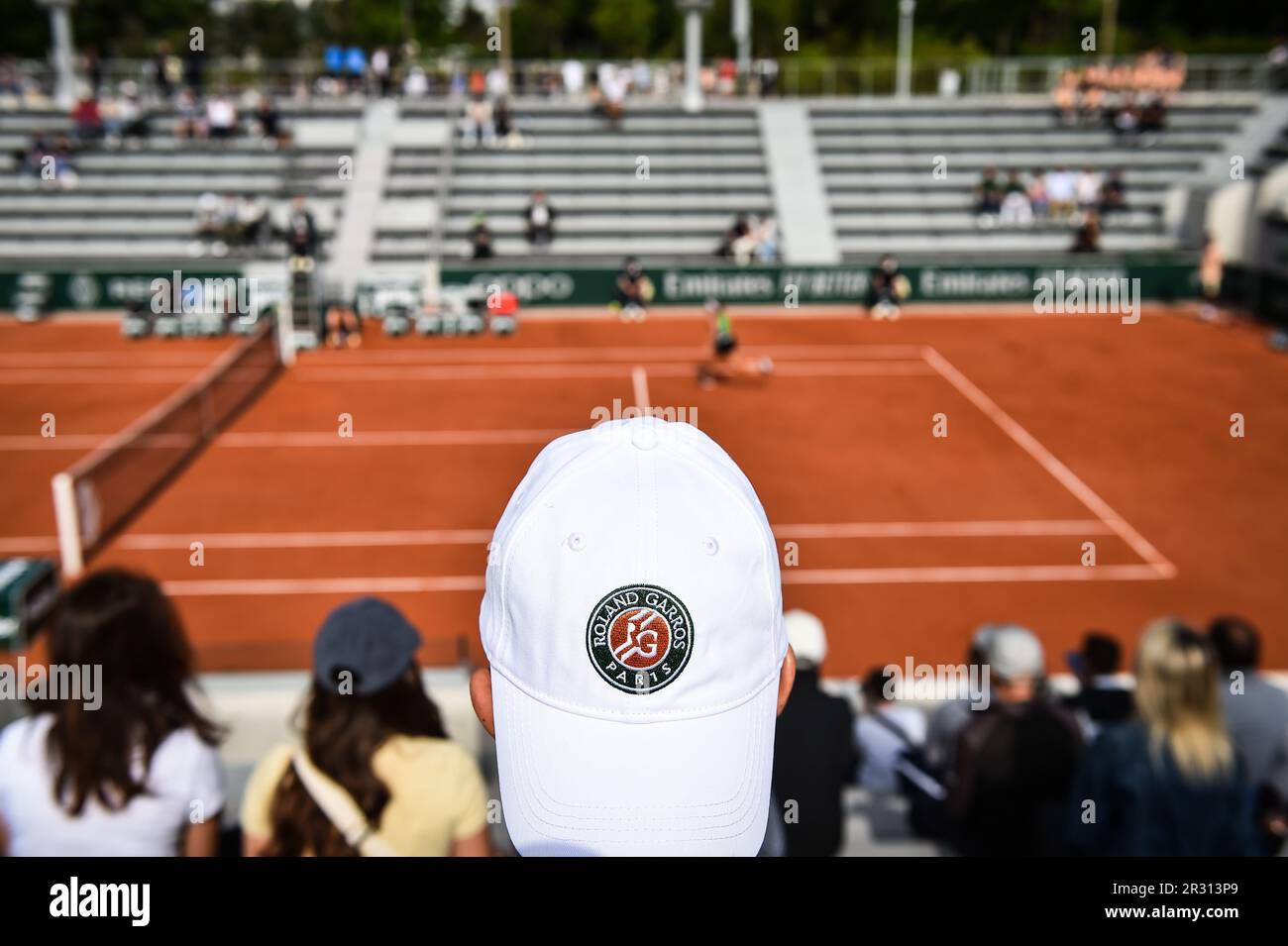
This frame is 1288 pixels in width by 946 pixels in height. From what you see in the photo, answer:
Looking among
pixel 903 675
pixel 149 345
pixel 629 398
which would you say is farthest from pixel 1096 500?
pixel 149 345

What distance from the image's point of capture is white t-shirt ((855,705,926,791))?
20.6 ft

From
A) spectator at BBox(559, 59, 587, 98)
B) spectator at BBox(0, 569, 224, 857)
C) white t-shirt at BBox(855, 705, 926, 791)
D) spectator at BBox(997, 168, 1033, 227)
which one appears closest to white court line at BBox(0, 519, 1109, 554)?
white t-shirt at BBox(855, 705, 926, 791)

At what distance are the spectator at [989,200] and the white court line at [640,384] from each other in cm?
1439

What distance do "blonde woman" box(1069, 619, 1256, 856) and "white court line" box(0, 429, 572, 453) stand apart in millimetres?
14395

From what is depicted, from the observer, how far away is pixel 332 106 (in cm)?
3653

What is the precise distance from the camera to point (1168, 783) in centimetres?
392

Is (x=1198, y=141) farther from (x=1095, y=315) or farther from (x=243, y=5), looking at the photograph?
(x=243, y=5)

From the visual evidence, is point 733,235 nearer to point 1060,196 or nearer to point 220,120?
point 1060,196

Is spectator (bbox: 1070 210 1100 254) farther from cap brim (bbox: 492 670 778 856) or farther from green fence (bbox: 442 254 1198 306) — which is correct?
cap brim (bbox: 492 670 778 856)

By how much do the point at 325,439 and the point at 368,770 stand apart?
15.9 m

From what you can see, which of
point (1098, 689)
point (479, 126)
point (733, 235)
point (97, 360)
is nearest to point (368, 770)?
point (1098, 689)

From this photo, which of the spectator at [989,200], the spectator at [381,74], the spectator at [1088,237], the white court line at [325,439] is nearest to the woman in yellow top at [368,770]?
the white court line at [325,439]

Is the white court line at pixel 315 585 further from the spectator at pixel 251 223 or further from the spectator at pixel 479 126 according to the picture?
the spectator at pixel 479 126
